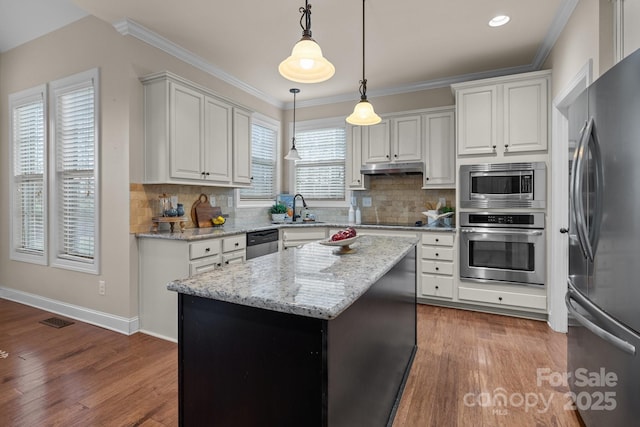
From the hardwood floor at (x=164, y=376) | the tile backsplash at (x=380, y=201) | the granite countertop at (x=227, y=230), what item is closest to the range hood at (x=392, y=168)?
the tile backsplash at (x=380, y=201)

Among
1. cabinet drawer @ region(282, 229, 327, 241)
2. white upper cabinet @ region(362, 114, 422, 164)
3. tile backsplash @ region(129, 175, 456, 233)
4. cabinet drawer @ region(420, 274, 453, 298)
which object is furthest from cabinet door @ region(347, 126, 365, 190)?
cabinet drawer @ region(420, 274, 453, 298)

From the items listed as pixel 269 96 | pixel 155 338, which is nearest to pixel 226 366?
pixel 155 338

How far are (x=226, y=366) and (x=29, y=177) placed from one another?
13.3 feet

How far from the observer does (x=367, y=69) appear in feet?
12.5

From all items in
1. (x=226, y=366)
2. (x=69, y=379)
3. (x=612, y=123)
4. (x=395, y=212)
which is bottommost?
(x=69, y=379)

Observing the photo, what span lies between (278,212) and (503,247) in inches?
113

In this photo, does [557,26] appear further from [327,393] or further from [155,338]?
[155,338]

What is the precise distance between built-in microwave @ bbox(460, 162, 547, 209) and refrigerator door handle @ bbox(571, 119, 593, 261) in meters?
1.78

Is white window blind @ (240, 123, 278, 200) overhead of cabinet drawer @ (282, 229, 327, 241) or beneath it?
overhead

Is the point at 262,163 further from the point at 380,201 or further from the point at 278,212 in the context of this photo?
the point at 380,201

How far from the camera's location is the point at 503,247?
10.9 feet

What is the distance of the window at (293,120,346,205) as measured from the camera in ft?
15.9

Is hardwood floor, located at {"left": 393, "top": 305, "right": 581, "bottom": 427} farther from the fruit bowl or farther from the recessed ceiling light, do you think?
the recessed ceiling light

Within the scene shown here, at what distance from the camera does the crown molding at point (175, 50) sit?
2875mm
